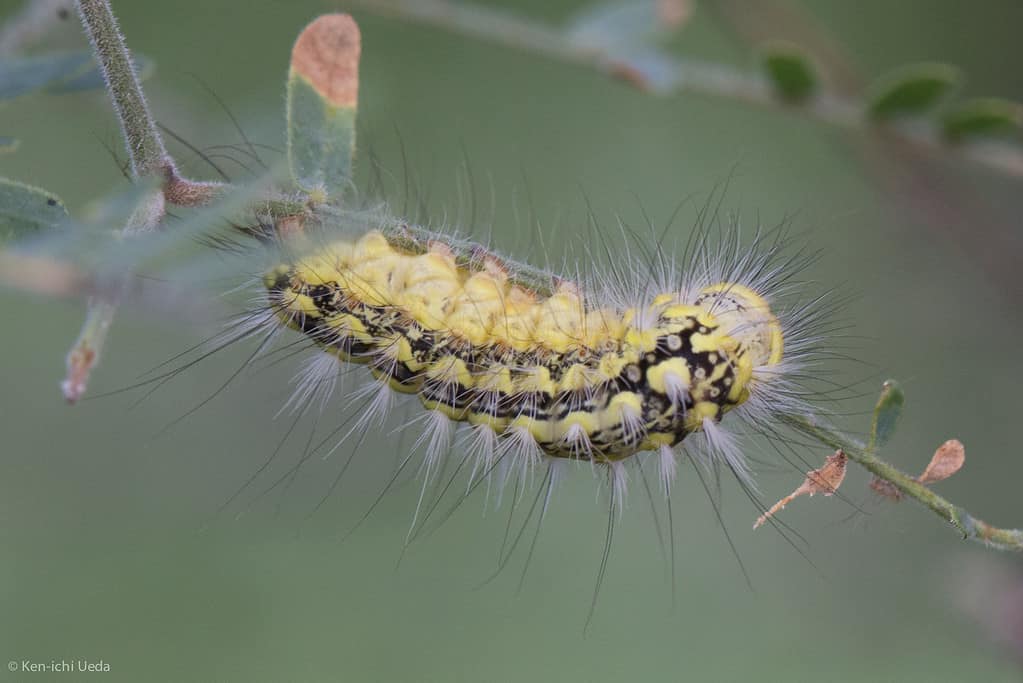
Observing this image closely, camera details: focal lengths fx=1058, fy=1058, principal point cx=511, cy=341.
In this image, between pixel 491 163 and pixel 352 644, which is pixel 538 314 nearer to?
pixel 352 644

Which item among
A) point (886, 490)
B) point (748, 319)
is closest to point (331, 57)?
point (748, 319)

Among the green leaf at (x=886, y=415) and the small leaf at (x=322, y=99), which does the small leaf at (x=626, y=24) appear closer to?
the small leaf at (x=322, y=99)

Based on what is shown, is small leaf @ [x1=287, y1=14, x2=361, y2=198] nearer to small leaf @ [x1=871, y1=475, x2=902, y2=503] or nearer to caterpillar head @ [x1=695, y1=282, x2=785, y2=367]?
caterpillar head @ [x1=695, y1=282, x2=785, y2=367]

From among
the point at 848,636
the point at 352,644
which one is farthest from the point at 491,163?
the point at 848,636

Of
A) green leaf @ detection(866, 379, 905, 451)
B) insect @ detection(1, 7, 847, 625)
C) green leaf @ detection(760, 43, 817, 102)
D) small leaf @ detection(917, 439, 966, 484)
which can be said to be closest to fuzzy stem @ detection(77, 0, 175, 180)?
insect @ detection(1, 7, 847, 625)

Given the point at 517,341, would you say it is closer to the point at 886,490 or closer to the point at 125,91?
the point at 886,490

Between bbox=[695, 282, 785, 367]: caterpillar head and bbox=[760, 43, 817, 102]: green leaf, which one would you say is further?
bbox=[760, 43, 817, 102]: green leaf

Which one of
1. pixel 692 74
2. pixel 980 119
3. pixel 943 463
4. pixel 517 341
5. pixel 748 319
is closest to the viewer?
pixel 943 463
